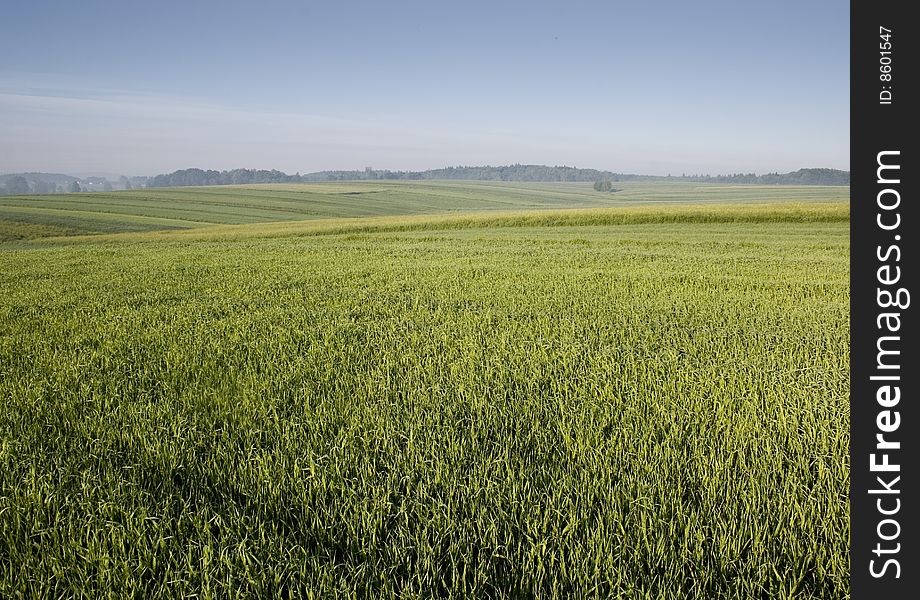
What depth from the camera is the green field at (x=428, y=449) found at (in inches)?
107

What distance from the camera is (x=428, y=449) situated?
3.95m

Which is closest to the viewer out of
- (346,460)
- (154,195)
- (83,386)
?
(346,460)

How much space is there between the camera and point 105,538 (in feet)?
9.48

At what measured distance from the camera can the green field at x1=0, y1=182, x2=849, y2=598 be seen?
2709 millimetres

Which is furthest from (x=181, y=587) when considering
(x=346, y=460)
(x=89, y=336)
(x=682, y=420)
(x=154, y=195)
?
(x=154, y=195)

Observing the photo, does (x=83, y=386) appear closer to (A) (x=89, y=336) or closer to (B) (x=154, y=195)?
(A) (x=89, y=336)

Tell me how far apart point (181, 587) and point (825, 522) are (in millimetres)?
3307

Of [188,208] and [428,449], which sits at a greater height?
[188,208]
